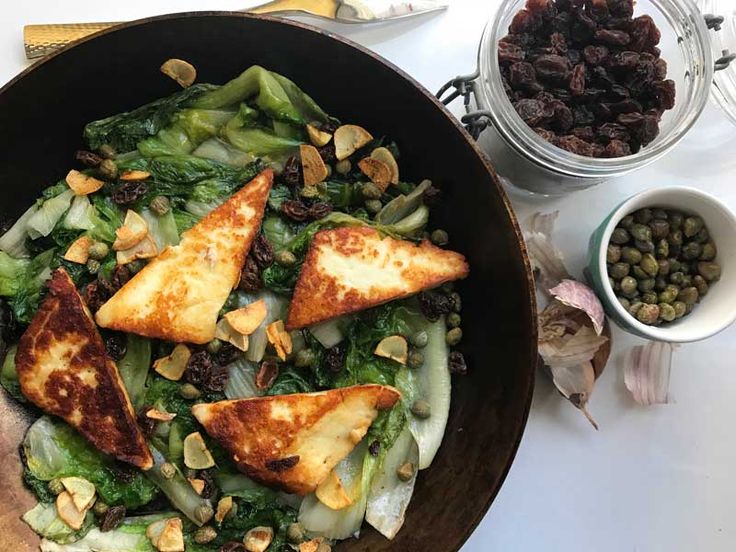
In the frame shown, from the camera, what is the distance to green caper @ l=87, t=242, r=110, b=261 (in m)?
1.91

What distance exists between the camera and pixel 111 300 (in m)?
1.84

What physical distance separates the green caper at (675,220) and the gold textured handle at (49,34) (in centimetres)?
177

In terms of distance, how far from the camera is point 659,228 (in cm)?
215

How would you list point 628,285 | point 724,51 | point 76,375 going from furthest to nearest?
1. point 724,51
2. point 628,285
3. point 76,375

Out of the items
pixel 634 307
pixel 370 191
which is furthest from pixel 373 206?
pixel 634 307

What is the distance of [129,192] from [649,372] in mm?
1651

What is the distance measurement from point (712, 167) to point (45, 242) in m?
2.08

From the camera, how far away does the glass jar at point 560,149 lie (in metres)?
1.96

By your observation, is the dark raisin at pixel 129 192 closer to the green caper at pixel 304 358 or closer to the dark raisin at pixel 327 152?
the dark raisin at pixel 327 152

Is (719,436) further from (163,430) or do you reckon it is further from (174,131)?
(174,131)

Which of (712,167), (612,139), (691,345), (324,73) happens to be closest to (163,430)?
(324,73)

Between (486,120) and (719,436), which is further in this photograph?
(719,436)

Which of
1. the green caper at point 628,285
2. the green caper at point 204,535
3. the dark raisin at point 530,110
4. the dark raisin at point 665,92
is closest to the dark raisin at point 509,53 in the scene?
the dark raisin at point 530,110

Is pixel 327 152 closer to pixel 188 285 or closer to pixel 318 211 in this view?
pixel 318 211
